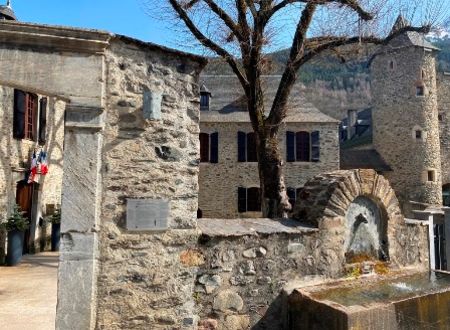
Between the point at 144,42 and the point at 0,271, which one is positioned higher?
the point at 144,42

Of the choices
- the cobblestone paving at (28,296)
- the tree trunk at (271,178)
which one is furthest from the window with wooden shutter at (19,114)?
the tree trunk at (271,178)

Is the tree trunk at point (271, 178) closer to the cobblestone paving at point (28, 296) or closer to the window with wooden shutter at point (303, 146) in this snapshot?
the cobblestone paving at point (28, 296)

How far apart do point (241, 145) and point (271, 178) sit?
10994 mm

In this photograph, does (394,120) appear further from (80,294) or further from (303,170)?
(80,294)

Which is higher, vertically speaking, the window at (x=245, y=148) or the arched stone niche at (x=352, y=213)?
the window at (x=245, y=148)

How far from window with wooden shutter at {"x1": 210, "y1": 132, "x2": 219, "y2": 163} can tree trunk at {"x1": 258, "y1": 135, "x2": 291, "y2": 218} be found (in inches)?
429

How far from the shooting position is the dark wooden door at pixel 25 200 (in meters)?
10.2

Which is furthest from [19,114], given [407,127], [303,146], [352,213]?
[407,127]

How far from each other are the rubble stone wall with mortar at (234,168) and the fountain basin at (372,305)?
44.7 ft

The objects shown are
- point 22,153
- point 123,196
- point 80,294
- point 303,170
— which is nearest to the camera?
point 80,294

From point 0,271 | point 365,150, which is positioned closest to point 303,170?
point 365,150

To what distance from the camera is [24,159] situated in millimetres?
10203

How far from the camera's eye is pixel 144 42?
142 inches

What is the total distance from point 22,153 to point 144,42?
8.16 meters
